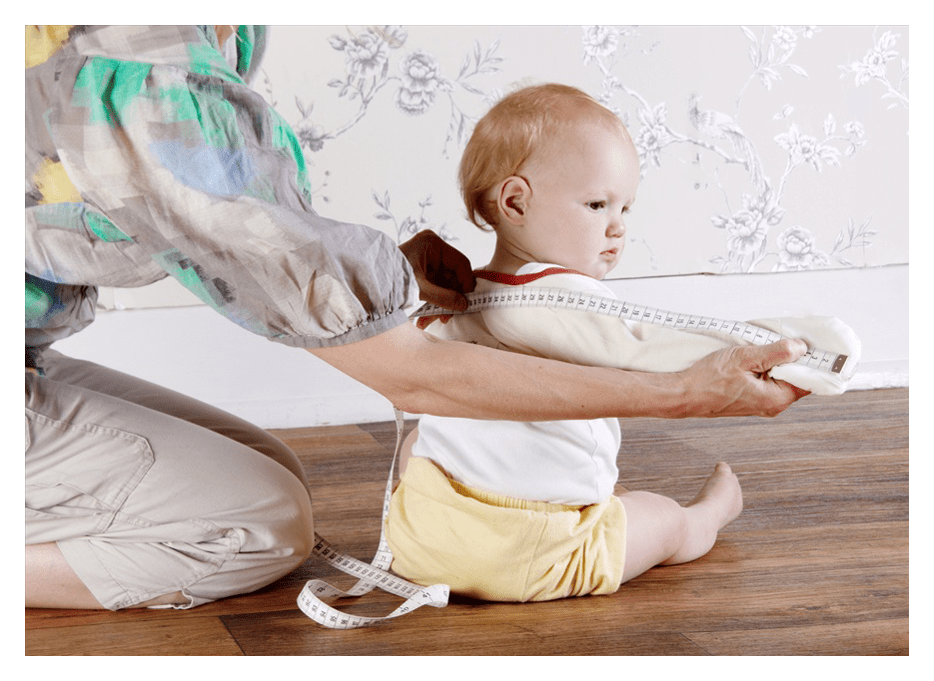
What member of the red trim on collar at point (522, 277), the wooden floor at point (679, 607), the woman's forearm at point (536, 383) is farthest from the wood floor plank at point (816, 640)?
the red trim on collar at point (522, 277)

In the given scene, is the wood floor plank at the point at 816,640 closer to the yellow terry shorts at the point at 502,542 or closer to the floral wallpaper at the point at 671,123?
the yellow terry shorts at the point at 502,542

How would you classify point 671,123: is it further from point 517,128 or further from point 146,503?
point 146,503

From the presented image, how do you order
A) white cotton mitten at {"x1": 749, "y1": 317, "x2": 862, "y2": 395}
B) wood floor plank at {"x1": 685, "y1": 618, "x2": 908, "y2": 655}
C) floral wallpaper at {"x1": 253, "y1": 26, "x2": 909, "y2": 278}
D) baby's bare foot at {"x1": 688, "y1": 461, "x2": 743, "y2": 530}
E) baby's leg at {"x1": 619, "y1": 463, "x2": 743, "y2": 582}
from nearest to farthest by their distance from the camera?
white cotton mitten at {"x1": 749, "y1": 317, "x2": 862, "y2": 395}, wood floor plank at {"x1": 685, "y1": 618, "x2": 908, "y2": 655}, baby's leg at {"x1": 619, "y1": 463, "x2": 743, "y2": 582}, baby's bare foot at {"x1": 688, "y1": 461, "x2": 743, "y2": 530}, floral wallpaper at {"x1": 253, "y1": 26, "x2": 909, "y2": 278}

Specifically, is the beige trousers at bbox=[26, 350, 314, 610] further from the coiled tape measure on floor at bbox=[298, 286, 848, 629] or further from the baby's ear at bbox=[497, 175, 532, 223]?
the baby's ear at bbox=[497, 175, 532, 223]

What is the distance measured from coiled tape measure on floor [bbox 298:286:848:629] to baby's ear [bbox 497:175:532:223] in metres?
0.11

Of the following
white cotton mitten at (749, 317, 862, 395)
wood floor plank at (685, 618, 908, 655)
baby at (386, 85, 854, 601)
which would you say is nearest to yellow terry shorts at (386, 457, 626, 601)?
baby at (386, 85, 854, 601)

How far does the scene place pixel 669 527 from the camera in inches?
50.8

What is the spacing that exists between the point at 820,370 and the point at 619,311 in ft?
0.70

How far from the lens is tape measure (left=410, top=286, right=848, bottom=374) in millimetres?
898

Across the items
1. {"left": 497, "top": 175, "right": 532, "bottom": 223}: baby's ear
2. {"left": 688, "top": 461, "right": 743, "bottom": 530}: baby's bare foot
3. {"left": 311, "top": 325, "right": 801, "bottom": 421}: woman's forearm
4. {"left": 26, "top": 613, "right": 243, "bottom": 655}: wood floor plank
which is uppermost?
{"left": 497, "top": 175, "right": 532, "bottom": 223}: baby's ear

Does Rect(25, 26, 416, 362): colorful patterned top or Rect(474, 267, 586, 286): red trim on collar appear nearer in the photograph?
Rect(25, 26, 416, 362): colorful patterned top

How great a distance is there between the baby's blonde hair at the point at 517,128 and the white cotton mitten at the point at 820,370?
0.39 metres

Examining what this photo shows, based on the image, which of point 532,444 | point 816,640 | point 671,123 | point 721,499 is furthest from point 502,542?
point 671,123

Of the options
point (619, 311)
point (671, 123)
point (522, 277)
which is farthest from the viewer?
point (671, 123)
